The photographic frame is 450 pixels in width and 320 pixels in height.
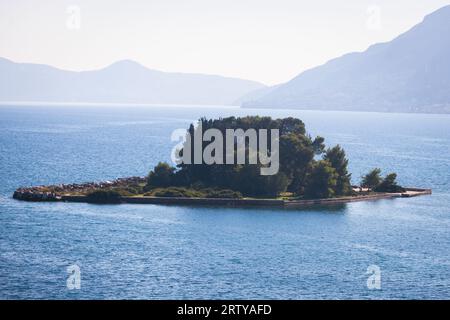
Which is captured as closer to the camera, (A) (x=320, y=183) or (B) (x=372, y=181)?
(A) (x=320, y=183)

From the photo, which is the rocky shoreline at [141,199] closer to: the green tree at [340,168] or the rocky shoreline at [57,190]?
the rocky shoreline at [57,190]

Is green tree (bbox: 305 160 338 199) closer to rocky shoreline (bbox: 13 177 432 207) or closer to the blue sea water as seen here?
rocky shoreline (bbox: 13 177 432 207)

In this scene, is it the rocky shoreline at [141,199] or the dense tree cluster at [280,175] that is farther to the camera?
the dense tree cluster at [280,175]

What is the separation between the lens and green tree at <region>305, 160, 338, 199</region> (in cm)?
12606

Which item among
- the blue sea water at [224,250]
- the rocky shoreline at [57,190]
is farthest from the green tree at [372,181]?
the rocky shoreline at [57,190]

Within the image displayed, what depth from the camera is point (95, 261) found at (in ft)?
265

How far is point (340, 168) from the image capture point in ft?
436

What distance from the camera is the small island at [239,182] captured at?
120812mm

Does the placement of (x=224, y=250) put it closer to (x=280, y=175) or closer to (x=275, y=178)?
(x=275, y=178)

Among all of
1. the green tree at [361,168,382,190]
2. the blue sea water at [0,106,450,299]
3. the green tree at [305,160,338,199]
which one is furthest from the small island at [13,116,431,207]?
the blue sea water at [0,106,450,299]

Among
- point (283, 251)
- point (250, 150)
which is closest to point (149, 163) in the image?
point (250, 150)

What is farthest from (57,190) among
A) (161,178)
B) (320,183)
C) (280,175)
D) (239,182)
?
(320,183)

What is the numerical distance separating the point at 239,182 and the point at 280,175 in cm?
699

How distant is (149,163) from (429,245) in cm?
10483
